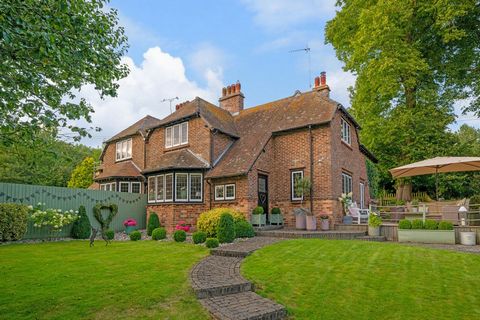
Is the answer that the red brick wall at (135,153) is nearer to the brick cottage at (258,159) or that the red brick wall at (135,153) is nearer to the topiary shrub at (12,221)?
the brick cottage at (258,159)

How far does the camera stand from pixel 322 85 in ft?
67.1

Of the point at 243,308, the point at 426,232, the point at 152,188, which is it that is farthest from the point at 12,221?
the point at 426,232

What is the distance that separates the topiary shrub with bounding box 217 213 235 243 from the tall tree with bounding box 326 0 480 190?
15808 mm

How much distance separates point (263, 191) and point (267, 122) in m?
4.61

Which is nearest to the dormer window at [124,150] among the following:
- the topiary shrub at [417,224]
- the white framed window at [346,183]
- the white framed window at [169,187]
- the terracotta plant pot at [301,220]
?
the white framed window at [169,187]

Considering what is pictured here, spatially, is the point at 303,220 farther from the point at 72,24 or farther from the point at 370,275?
the point at 72,24

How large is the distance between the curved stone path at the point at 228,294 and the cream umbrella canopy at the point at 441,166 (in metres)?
10.4

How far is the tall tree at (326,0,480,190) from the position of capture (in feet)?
69.0

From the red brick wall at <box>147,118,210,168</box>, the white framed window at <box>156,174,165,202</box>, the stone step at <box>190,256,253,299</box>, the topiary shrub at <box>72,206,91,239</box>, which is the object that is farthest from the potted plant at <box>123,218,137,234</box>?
the stone step at <box>190,256,253,299</box>

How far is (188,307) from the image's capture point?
17.0ft

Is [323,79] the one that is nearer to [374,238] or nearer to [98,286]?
[374,238]

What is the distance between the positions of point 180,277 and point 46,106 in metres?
4.61

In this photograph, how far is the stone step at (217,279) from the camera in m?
5.87

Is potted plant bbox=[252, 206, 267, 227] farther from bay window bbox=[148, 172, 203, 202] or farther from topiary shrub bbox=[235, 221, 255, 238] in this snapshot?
bay window bbox=[148, 172, 203, 202]
